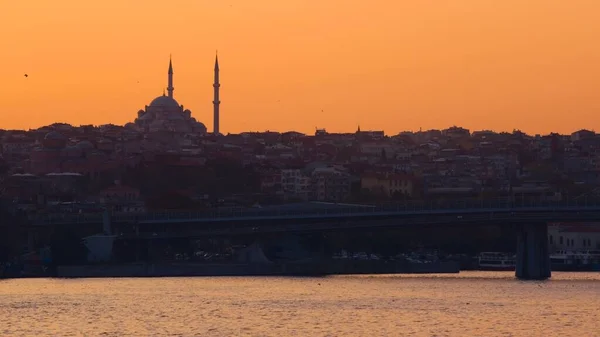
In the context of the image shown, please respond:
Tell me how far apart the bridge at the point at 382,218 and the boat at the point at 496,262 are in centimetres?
702

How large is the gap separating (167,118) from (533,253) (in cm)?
10864

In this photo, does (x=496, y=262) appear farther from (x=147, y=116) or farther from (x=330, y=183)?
(x=147, y=116)

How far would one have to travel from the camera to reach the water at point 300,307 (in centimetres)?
5100

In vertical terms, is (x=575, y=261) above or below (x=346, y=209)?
below

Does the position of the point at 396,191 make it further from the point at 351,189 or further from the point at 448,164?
the point at 448,164

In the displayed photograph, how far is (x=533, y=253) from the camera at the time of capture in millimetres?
75062

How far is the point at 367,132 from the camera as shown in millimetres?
194000

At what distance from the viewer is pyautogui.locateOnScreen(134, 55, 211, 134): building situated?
587 feet

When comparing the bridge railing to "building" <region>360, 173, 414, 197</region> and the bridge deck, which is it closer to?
the bridge deck

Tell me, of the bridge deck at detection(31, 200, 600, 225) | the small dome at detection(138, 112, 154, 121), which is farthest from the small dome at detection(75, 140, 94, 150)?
the bridge deck at detection(31, 200, 600, 225)

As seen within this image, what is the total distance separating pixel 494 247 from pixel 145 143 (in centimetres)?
7064

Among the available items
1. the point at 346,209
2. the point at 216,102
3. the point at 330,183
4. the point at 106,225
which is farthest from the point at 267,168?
the point at 346,209

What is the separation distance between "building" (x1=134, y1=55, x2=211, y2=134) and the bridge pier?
102m

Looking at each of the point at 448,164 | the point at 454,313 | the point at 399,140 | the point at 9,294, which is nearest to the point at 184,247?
the point at 9,294
